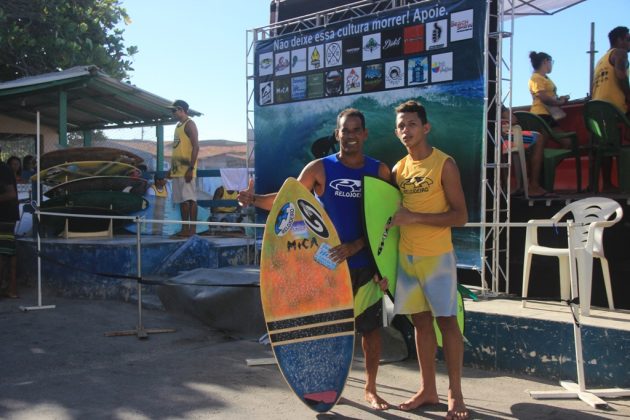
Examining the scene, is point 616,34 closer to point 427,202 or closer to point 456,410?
point 427,202

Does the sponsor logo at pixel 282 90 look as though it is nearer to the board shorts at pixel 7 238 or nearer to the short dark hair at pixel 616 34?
the board shorts at pixel 7 238

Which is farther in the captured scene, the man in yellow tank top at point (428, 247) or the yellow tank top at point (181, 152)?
the yellow tank top at point (181, 152)

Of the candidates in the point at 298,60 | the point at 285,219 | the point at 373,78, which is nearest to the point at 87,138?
the point at 298,60

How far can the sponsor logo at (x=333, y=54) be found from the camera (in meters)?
7.87

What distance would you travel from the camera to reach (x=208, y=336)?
19.2 feet

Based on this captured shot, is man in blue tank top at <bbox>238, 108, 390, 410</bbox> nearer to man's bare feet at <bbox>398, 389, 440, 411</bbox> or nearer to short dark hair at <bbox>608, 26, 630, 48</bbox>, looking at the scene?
man's bare feet at <bbox>398, 389, 440, 411</bbox>

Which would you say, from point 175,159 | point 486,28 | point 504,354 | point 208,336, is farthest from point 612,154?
point 175,159

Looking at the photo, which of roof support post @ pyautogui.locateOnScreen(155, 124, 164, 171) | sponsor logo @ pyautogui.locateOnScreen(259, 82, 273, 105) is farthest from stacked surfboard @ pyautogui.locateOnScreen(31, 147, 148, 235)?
roof support post @ pyautogui.locateOnScreen(155, 124, 164, 171)

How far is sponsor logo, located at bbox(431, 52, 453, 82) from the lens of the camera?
652 centimetres

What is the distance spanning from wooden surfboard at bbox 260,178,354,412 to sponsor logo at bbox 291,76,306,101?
16.2 ft

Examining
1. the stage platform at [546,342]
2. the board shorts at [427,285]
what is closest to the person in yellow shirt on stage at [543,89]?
the stage platform at [546,342]

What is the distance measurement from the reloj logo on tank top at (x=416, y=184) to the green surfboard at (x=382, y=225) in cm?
8

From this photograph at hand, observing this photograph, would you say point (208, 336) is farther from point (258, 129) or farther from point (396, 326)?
point (258, 129)

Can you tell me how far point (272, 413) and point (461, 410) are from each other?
1059 mm
